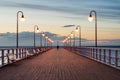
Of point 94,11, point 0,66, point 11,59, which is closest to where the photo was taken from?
point 0,66

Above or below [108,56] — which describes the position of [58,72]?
below

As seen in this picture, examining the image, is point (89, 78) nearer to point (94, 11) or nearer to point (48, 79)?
point (48, 79)

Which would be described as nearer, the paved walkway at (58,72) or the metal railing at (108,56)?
the paved walkway at (58,72)

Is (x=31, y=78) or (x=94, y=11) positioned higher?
(x=94, y=11)

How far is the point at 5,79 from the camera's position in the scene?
13648mm

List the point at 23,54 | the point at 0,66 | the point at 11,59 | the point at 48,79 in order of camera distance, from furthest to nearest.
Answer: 1. the point at 23,54
2. the point at 11,59
3. the point at 0,66
4. the point at 48,79

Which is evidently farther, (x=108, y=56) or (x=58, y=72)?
(x=108, y=56)

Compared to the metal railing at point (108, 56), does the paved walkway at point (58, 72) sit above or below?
below

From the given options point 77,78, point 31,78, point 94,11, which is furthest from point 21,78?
point 94,11

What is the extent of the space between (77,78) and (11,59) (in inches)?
440

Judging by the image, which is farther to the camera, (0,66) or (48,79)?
(0,66)

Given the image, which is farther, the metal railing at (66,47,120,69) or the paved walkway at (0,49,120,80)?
the metal railing at (66,47,120,69)

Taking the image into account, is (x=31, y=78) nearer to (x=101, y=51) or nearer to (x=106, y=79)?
(x=106, y=79)

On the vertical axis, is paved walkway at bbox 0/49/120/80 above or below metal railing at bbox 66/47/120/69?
below
